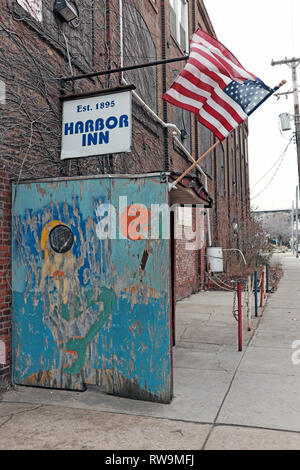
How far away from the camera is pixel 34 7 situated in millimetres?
5832

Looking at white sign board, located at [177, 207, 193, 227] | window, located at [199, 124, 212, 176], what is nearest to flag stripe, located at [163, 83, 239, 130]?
white sign board, located at [177, 207, 193, 227]

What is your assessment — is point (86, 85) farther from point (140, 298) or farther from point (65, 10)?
point (140, 298)

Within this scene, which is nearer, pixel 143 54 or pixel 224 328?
pixel 224 328

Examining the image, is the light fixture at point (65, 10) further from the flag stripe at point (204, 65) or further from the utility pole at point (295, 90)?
the utility pole at point (295, 90)

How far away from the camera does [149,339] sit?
15.1 ft

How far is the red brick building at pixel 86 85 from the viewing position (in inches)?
205

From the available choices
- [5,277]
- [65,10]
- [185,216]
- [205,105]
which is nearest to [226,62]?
[205,105]

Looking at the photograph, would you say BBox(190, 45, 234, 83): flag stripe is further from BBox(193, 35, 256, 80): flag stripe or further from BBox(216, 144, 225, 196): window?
BBox(216, 144, 225, 196): window

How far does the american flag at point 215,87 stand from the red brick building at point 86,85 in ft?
6.40

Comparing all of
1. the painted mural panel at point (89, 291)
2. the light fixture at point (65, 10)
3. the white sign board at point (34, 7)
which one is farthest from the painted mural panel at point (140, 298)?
the light fixture at point (65, 10)

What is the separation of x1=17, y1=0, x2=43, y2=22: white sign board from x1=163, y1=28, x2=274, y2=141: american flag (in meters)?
2.31
